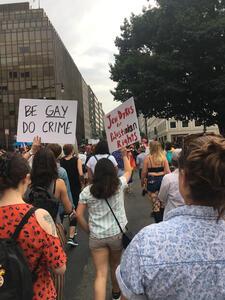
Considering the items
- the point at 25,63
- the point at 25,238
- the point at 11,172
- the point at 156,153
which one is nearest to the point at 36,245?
the point at 25,238

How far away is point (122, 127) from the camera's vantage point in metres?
6.90

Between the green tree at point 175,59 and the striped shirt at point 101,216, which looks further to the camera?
the green tree at point 175,59

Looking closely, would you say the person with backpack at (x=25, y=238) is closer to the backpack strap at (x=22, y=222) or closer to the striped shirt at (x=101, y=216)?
the backpack strap at (x=22, y=222)

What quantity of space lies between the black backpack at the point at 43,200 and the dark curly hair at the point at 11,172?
109 cm

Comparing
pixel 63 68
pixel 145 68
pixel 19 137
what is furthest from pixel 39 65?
pixel 19 137

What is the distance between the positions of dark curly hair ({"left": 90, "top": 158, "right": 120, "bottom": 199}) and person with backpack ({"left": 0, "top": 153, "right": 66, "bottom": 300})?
1.68m

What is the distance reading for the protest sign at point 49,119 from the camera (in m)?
7.39

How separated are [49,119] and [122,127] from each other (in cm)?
128

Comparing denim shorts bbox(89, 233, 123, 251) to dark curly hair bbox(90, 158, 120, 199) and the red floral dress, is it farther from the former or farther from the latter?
the red floral dress

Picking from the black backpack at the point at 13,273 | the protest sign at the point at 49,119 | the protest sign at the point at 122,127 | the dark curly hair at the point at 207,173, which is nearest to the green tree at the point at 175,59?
the protest sign at the point at 49,119

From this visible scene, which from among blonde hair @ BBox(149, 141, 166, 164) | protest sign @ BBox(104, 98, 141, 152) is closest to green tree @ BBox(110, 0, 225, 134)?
blonde hair @ BBox(149, 141, 166, 164)

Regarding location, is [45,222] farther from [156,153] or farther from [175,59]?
[175,59]

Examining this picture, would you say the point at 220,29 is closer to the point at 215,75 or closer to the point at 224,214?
the point at 215,75

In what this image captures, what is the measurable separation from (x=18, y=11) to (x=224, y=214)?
103 metres
